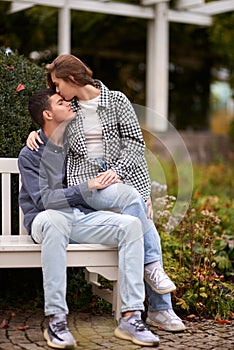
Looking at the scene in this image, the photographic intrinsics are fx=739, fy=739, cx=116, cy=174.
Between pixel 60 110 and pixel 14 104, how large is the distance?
509mm

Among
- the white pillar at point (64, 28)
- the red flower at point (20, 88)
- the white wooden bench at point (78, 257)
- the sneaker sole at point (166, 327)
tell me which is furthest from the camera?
the white pillar at point (64, 28)

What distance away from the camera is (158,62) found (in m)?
9.23

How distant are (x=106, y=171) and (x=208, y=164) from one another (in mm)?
6382

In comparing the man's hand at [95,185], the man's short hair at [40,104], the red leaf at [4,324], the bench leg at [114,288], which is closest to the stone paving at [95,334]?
the red leaf at [4,324]

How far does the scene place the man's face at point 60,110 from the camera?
12.9 ft

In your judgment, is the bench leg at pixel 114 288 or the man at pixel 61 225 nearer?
the man at pixel 61 225

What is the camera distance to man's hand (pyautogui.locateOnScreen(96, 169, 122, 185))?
3779mm

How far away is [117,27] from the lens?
11.2 m

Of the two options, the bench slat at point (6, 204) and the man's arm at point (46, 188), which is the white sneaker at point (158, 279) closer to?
the man's arm at point (46, 188)

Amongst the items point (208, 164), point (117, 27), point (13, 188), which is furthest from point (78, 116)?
point (117, 27)

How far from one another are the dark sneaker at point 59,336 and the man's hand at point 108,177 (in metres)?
0.73

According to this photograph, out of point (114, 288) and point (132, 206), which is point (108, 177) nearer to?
point (132, 206)

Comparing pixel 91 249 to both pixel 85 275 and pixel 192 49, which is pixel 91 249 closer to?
pixel 85 275

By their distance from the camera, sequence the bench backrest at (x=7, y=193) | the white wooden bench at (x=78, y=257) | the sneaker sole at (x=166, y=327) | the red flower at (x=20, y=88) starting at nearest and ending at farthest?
the white wooden bench at (x=78, y=257) → the sneaker sole at (x=166, y=327) → the bench backrest at (x=7, y=193) → the red flower at (x=20, y=88)
